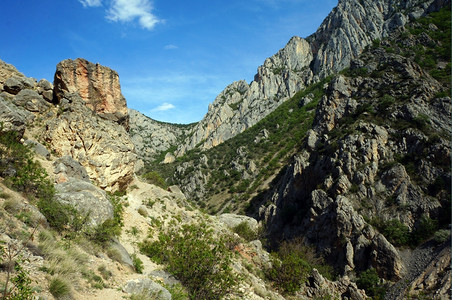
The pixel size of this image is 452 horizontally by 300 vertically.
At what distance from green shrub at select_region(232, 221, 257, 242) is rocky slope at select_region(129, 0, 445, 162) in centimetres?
7640

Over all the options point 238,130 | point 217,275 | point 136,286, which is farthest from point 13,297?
point 238,130

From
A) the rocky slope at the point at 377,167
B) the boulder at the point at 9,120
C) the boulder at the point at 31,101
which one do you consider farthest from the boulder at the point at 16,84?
the rocky slope at the point at 377,167

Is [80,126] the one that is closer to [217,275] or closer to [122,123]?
[122,123]

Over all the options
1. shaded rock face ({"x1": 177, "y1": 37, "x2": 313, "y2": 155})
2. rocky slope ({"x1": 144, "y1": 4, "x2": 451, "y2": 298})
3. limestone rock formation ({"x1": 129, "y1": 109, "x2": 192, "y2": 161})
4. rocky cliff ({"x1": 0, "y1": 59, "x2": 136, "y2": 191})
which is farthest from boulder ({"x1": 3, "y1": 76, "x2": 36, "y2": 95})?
limestone rock formation ({"x1": 129, "y1": 109, "x2": 192, "y2": 161})

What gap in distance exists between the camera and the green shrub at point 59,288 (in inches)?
210

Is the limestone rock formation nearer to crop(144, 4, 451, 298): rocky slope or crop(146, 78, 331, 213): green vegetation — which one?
crop(146, 78, 331, 213): green vegetation

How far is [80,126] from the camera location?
16.2m

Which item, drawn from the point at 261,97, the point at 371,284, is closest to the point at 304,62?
the point at 261,97

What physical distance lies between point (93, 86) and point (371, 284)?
93.9ft

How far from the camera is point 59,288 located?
5.41 meters

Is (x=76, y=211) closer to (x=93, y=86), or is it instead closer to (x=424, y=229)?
(x=93, y=86)

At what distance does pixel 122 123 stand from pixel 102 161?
5.03 metres

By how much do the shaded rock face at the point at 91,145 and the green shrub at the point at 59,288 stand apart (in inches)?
429

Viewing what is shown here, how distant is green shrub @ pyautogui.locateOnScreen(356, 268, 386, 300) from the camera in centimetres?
2200
